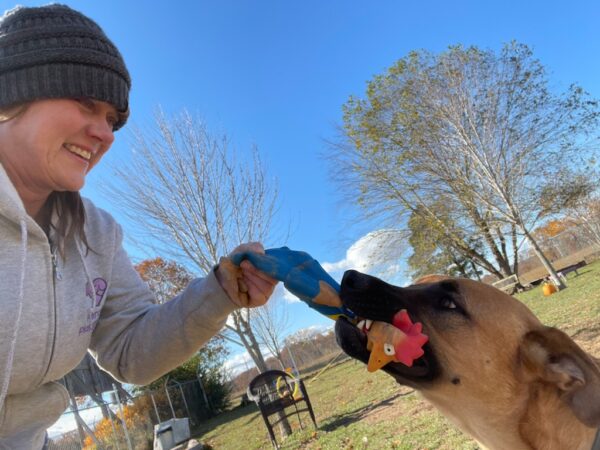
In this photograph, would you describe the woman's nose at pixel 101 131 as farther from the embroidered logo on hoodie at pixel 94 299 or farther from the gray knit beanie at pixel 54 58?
the embroidered logo on hoodie at pixel 94 299

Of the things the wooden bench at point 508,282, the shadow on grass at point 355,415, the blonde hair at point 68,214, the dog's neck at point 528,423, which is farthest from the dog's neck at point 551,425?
the wooden bench at point 508,282

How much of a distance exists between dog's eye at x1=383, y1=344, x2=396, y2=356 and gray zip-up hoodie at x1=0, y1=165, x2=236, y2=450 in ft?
2.65

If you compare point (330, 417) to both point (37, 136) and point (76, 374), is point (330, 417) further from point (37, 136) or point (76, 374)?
point (76, 374)

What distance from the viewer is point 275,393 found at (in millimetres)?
8297

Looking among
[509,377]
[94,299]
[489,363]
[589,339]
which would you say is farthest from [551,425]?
[589,339]

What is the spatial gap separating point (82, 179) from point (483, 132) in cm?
1954

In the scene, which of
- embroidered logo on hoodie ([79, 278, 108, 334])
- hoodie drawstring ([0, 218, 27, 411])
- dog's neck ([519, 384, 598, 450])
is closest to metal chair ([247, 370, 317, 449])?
dog's neck ([519, 384, 598, 450])

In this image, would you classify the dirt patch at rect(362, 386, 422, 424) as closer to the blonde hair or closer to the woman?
the woman

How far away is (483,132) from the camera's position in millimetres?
18797

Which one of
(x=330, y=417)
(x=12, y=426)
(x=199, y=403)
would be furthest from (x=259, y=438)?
(x=199, y=403)

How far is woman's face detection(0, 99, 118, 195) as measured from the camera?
1615 mm

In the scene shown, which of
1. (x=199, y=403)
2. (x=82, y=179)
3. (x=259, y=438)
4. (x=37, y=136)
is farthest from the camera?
(x=199, y=403)

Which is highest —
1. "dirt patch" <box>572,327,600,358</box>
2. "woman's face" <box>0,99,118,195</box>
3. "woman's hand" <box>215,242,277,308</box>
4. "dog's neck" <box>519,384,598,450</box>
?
"woman's face" <box>0,99,118,195</box>

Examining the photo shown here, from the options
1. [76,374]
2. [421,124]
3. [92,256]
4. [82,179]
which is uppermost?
[421,124]
